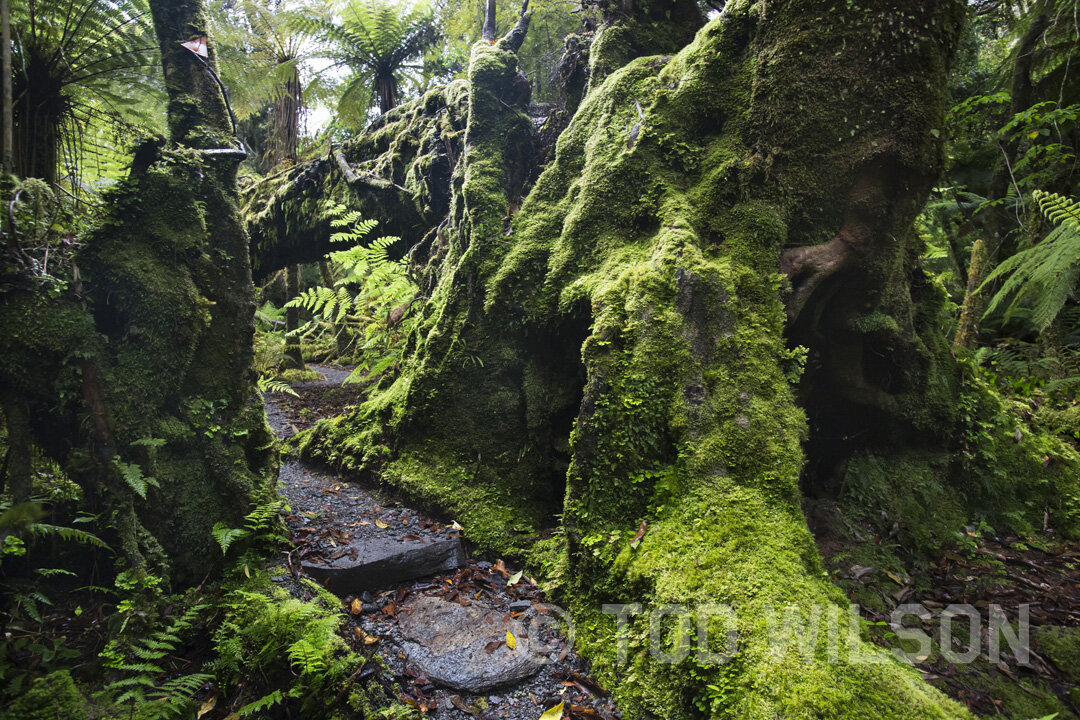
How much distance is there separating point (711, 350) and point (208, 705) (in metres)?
3.52

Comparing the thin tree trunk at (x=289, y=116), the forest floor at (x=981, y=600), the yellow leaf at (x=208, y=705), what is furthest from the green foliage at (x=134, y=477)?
the thin tree trunk at (x=289, y=116)

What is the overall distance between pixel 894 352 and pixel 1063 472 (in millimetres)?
2077

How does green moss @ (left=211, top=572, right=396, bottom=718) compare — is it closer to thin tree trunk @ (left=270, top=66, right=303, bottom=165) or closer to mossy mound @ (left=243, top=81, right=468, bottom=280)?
mossy mound @ (left=243, top=81, right=468, bottom=280)

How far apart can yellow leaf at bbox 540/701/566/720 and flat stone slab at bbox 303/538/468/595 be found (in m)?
1.51

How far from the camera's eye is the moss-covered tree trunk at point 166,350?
9.99 feet

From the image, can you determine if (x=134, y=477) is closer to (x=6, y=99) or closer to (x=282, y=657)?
(x=282, y=657)

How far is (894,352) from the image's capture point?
462cm

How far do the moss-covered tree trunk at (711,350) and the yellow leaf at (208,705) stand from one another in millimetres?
1978

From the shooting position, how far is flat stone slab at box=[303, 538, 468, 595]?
3742 millimetres

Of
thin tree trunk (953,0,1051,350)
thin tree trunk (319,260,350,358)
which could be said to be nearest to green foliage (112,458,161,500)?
thin tree trunk (953,0,1051,350)

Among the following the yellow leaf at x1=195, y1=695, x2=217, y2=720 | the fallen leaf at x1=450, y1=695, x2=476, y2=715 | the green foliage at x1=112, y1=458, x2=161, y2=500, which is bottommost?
the fallen leaf at x1=450, y1=695, x2=476, y2=715

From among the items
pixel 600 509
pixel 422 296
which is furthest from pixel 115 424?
pixel 422 296

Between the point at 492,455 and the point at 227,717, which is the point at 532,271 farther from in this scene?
the point at 227,717

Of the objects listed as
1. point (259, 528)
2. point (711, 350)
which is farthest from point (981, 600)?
point (259, 528)
